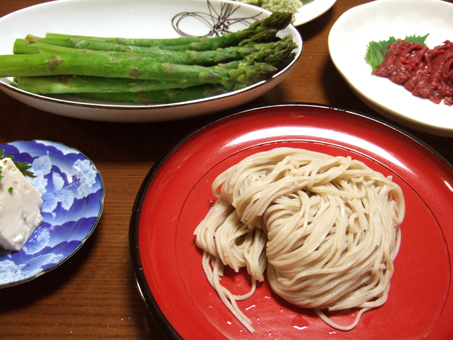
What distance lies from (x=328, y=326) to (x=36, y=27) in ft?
9.87

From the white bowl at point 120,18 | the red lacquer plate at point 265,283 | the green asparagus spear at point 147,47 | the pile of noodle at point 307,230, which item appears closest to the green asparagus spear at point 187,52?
the green asparagus spear at point 147,47

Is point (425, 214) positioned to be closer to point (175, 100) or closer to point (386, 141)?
point (386, 141)

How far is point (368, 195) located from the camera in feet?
5.18

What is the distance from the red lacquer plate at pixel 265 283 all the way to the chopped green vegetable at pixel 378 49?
942 millimetres

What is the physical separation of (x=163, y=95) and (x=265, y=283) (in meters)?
1.31

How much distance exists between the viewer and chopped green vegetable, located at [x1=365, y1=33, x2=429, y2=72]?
2.63 m

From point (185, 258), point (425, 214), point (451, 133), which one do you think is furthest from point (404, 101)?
point (185, 258)

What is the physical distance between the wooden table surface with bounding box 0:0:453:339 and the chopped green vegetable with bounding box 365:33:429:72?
0.29 m

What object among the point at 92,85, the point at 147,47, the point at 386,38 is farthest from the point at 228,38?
the point at 386,38

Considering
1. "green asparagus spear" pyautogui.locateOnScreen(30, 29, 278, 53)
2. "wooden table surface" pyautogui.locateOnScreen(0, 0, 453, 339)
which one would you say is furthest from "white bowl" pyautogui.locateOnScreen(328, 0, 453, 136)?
"green asparagus spear" pyautogui.locateOnScreen(30, 29, 278, 53)

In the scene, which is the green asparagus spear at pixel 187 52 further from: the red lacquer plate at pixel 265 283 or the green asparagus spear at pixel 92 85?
the red lacquer plate at pixel 265 283

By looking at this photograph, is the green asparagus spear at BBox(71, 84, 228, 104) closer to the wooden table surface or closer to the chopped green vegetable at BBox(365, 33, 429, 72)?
the wooden table surface

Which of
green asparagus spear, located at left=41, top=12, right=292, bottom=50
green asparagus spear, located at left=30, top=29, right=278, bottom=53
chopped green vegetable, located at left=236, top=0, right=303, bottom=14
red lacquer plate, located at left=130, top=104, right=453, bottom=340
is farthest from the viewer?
chopped green vegetable, located at left=236, top=0, right=303, bottom=14

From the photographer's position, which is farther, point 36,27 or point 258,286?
point 36,27
